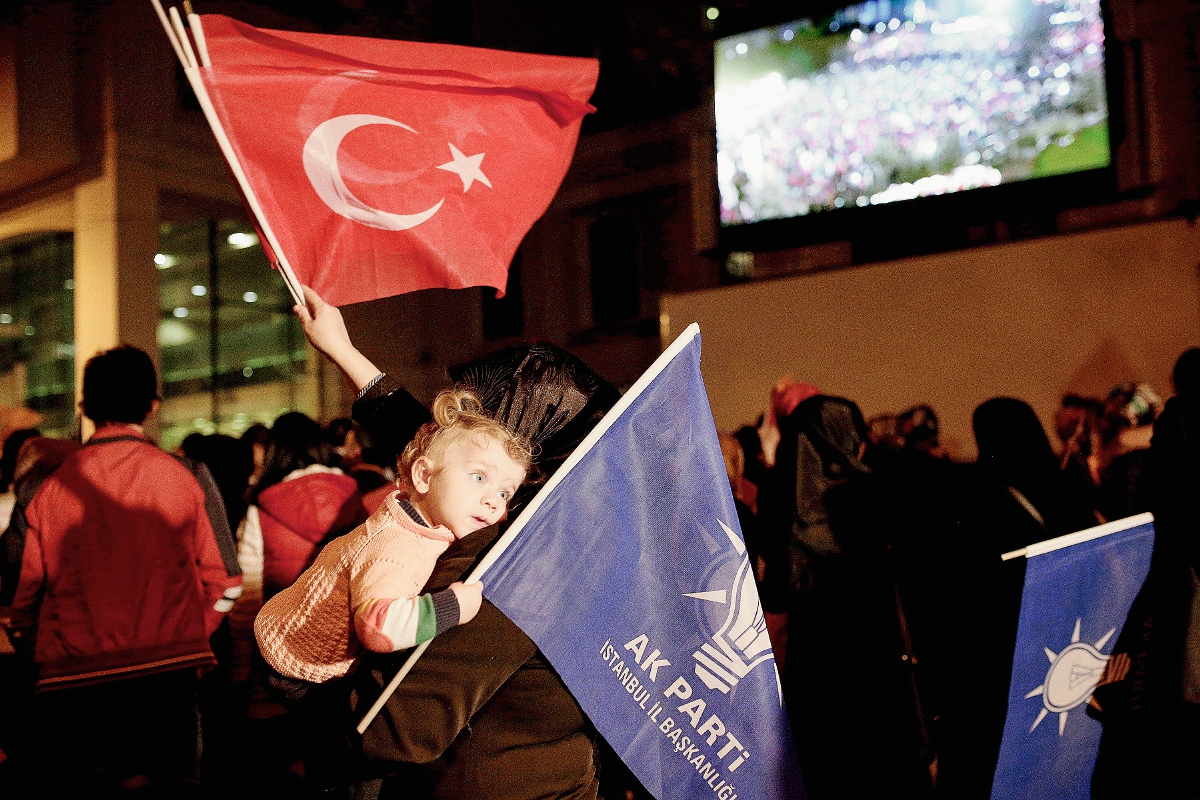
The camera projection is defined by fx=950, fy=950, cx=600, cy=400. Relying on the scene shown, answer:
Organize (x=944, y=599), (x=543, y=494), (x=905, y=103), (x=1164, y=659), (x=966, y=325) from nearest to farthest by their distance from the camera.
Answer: (x=543, y=494) < (x=1164, y=659) < (x=944, y=599) < (x=966, y=325) < (x=905, y=103)

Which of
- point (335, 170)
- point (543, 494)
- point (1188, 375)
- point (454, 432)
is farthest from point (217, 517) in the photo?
point (1188, 375)

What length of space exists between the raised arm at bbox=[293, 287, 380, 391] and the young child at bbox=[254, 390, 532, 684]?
1.55ft

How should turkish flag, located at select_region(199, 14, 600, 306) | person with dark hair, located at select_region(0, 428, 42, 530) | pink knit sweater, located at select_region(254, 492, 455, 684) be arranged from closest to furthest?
pink knit sweater, located at select_region(254, 492, 455, 684) → turkish flag, located at select_region(199, 14, 600, 306) → person with dark hair, located at select_region(0, 428, 42, 530)

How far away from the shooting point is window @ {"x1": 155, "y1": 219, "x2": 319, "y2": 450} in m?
17.9

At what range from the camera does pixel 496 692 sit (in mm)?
1701

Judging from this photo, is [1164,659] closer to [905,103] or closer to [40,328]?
[905,103]

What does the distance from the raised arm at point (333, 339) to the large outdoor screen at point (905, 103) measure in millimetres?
10619

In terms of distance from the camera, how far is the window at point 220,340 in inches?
705

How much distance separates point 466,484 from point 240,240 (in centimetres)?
1819

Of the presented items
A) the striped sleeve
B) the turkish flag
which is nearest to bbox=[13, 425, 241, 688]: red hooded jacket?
the turkish flag

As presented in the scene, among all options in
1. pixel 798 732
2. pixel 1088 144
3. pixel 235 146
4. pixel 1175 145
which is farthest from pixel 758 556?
pixel 1175 145

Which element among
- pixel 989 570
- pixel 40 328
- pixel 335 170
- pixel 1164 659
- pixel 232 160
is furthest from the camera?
pixel 40 328

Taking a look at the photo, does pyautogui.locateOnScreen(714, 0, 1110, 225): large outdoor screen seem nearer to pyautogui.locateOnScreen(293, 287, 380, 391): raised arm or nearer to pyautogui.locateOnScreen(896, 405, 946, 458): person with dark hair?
pyautogui.locateOnScreen(896, 405, 946, 458): person with dark hair

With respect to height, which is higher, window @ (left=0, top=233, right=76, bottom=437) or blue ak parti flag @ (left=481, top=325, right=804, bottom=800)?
window @ (left=0, top=233, right=76, bottom=437)
